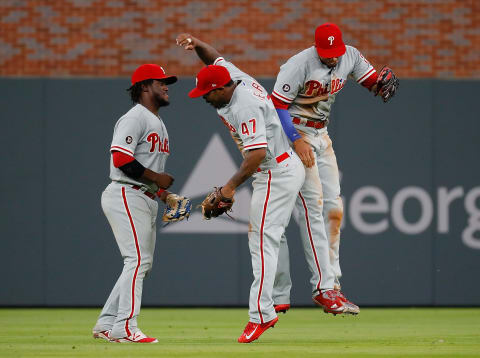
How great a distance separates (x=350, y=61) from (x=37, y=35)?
19.1 feet

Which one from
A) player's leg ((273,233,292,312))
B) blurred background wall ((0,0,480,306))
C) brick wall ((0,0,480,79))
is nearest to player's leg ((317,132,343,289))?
player's leg ((273,233,292,312))

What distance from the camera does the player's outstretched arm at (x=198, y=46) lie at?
8.20 meters

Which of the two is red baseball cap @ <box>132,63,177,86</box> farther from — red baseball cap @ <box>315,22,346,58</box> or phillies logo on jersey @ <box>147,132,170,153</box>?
red baseball cap @ <box>315,22,346,58</box>

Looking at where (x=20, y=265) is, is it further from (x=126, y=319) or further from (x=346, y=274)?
(x=126, y=319)

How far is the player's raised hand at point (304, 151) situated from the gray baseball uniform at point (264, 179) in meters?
0.33

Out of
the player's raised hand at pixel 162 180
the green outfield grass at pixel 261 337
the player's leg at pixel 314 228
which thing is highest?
the player's raised hand at pixel 162 180

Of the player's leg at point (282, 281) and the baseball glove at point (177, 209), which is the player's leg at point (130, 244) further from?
the player's leg at point (282, 281)

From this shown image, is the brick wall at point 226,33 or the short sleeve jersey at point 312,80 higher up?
the brick wall at point 226,33

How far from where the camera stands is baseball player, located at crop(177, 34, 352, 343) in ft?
24.4

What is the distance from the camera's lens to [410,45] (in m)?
13.2

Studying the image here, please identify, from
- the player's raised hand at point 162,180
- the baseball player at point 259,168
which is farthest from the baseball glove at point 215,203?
the player's raised hand at point 162,180

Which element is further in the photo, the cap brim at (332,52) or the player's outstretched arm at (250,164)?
the cap brim at (332,52)

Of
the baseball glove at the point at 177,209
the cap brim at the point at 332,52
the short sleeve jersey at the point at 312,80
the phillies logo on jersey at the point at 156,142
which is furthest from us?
the short sleeve jersey at the point at 312,80

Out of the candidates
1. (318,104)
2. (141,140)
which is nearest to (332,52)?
(318,104)
